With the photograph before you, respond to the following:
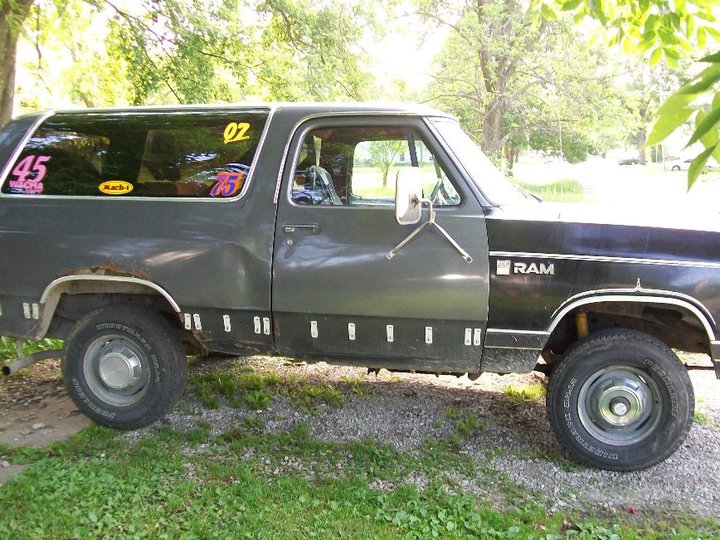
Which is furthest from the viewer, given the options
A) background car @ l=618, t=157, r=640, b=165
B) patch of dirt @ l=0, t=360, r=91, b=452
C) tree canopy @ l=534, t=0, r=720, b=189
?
background car @ l=618, t=157, r=640, b=165

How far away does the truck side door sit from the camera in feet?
11.8

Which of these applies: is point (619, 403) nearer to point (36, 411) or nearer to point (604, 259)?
point (604, 259)

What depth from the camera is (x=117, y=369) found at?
4.16 meters

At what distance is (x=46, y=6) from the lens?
895cm

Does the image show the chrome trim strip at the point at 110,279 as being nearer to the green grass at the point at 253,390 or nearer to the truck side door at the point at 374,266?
the truck side door at the point at 374,266

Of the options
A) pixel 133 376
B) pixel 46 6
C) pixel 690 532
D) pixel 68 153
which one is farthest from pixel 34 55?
pixel 690 532

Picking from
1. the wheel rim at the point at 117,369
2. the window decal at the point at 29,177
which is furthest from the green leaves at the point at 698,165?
the window decal at the point at 29,177

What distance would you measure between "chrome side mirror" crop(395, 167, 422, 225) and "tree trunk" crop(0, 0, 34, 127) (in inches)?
207

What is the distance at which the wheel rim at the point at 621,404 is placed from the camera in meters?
3.61

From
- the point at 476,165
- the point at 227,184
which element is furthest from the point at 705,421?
the point at 227,184

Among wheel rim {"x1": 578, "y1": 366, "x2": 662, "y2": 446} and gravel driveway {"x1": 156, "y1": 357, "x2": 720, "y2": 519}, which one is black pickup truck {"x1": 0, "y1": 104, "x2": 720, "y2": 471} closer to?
wheel rim {"x1": 578, "y1": 366, "x2": 662, "y2": 446}

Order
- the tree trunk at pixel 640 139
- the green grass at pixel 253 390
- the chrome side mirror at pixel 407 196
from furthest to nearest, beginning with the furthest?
the green grass at pixel 253 390, the chrome side mirror at pixel 407 196, the tree trunk at pixel 640 139

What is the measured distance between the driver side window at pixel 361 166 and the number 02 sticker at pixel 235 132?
0.42 metres

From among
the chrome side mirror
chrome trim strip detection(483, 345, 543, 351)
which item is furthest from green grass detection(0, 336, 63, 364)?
chrome trim strip detection(483, 345, 543, 351)
